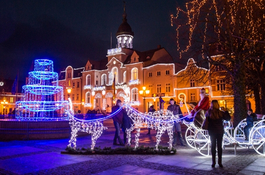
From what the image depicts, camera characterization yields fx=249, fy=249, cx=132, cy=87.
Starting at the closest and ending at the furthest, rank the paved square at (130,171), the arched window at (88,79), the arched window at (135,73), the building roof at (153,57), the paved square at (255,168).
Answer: the paved square at (255,168)
the paved square at (130,171)
the building roof at (153,57)
the arched window at (135,73)
the arched window at (88,79)

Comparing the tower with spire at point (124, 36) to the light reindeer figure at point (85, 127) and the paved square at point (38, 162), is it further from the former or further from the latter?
the paved square at point (38, 162)

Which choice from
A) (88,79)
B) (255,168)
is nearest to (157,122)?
(255,168)

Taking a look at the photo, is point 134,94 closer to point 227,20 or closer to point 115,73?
point 115,73

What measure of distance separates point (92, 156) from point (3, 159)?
3232mm

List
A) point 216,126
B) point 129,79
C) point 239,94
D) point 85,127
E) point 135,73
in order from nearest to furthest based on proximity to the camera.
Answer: point 216,126
point 85,127
point 239,94
point 135,73
point 129,79

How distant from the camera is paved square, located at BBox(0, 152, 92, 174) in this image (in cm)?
763

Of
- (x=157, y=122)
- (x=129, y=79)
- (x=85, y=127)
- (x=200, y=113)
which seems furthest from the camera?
(x=129, y=79)

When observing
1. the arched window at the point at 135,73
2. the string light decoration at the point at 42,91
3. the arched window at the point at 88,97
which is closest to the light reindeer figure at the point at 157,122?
the string light decoration at the point at 42,91

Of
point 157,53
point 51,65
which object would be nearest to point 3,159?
point 51,65

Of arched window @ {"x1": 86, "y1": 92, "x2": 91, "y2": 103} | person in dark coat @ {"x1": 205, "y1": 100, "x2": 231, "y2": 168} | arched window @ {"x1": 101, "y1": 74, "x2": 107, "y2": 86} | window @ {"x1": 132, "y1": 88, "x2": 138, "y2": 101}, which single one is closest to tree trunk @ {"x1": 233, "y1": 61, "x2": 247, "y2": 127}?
person in dark coat @ {"x1": 205, "y1": 100, "x2": 231, "y2": 168}

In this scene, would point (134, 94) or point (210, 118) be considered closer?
point (210, 118)

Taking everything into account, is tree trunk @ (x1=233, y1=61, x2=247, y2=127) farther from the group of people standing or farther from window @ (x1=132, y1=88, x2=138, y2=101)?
window @ (x1=132, y1=88, x2=138, y2=101)

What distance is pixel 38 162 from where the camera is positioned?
8453 mm

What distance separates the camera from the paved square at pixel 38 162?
7.63 metres
